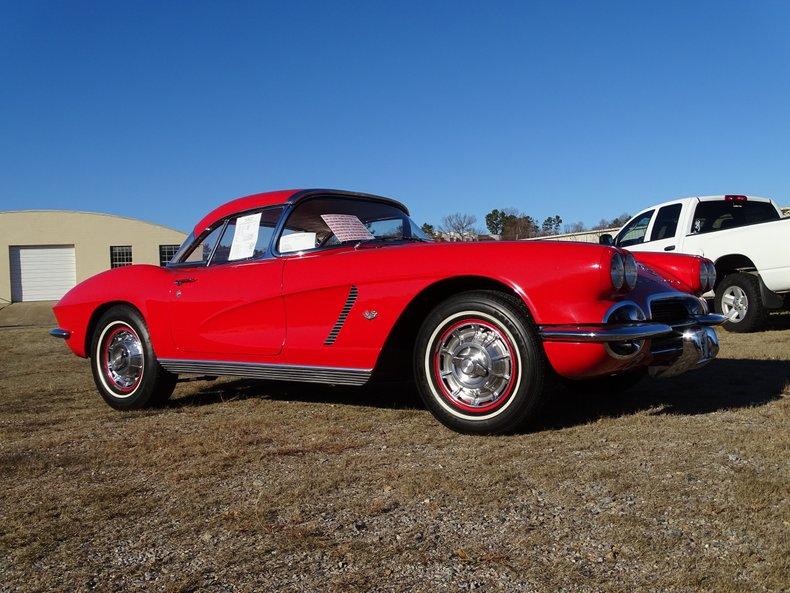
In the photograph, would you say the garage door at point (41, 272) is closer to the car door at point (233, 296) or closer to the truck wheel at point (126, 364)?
the truck wheel at point (126, 364)

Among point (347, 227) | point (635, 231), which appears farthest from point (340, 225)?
point (635, 231)

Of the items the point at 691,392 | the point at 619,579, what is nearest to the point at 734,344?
the point at 691,392

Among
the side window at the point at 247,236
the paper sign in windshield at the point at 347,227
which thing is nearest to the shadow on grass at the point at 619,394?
the paper sign in windshield at the point at 347,227

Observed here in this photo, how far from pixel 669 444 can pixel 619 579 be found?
1454 millimetres

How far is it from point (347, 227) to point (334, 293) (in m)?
0.74

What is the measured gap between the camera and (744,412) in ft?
12.7

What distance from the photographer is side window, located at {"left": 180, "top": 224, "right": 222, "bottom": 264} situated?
16.0 feet

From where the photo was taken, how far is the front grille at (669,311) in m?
3.77

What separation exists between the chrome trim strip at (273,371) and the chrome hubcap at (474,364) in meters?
0.46

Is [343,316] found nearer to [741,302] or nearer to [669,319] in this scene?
[669,319]

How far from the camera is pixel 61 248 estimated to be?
38.6m

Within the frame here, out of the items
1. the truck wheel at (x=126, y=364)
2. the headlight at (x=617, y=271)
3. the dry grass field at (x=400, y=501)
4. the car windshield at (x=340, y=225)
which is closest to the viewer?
the dry grass field at (x=400, y=501)

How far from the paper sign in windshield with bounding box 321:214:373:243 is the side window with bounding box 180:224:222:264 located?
2.86ft

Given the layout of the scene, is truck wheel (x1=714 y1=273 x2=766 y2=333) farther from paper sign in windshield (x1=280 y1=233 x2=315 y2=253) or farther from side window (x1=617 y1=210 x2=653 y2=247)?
paper sign in windshield (x1=280 y1=233 x2=315 y2=253)
